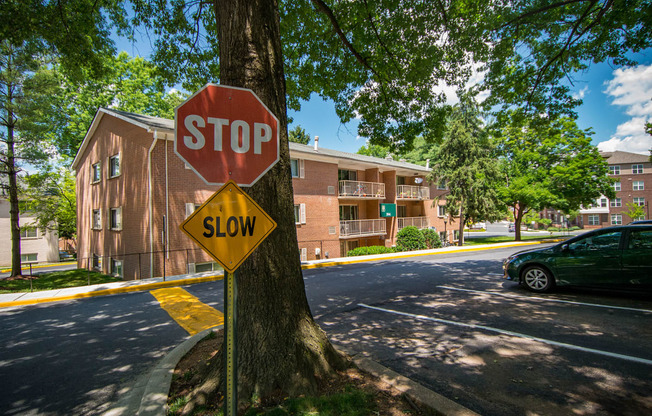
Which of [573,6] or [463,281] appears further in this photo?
[463,281]

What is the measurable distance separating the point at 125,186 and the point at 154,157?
10.3ft

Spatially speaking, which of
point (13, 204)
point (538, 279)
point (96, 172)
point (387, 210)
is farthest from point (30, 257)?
point (538, 279)

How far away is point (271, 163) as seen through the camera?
276 centimetres

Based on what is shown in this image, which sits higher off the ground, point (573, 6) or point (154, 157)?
point (573, 6)

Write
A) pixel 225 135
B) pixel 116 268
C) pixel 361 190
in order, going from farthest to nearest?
pixel 361 190
pixel 116 268
pixel 225 135

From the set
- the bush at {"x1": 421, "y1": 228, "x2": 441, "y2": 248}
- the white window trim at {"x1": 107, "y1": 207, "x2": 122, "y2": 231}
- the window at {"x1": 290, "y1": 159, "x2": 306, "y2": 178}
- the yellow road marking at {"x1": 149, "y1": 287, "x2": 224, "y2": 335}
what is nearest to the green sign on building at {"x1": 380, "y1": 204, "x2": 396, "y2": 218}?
the bush at {"x1": 421, "y1": 228, "x2": 441, "y2": 248}

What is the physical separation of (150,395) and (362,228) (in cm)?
2114

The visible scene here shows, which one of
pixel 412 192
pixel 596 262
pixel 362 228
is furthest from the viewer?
pixel 412 192

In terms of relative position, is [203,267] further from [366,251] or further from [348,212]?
[348,212]

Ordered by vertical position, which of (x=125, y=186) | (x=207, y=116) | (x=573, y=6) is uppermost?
(x=573, y=6)

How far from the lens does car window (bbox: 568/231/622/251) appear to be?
664 cm

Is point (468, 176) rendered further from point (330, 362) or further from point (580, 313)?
point (330, 362)

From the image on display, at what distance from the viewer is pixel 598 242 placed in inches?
269

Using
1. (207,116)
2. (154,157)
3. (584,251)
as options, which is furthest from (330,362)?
(154,157)
